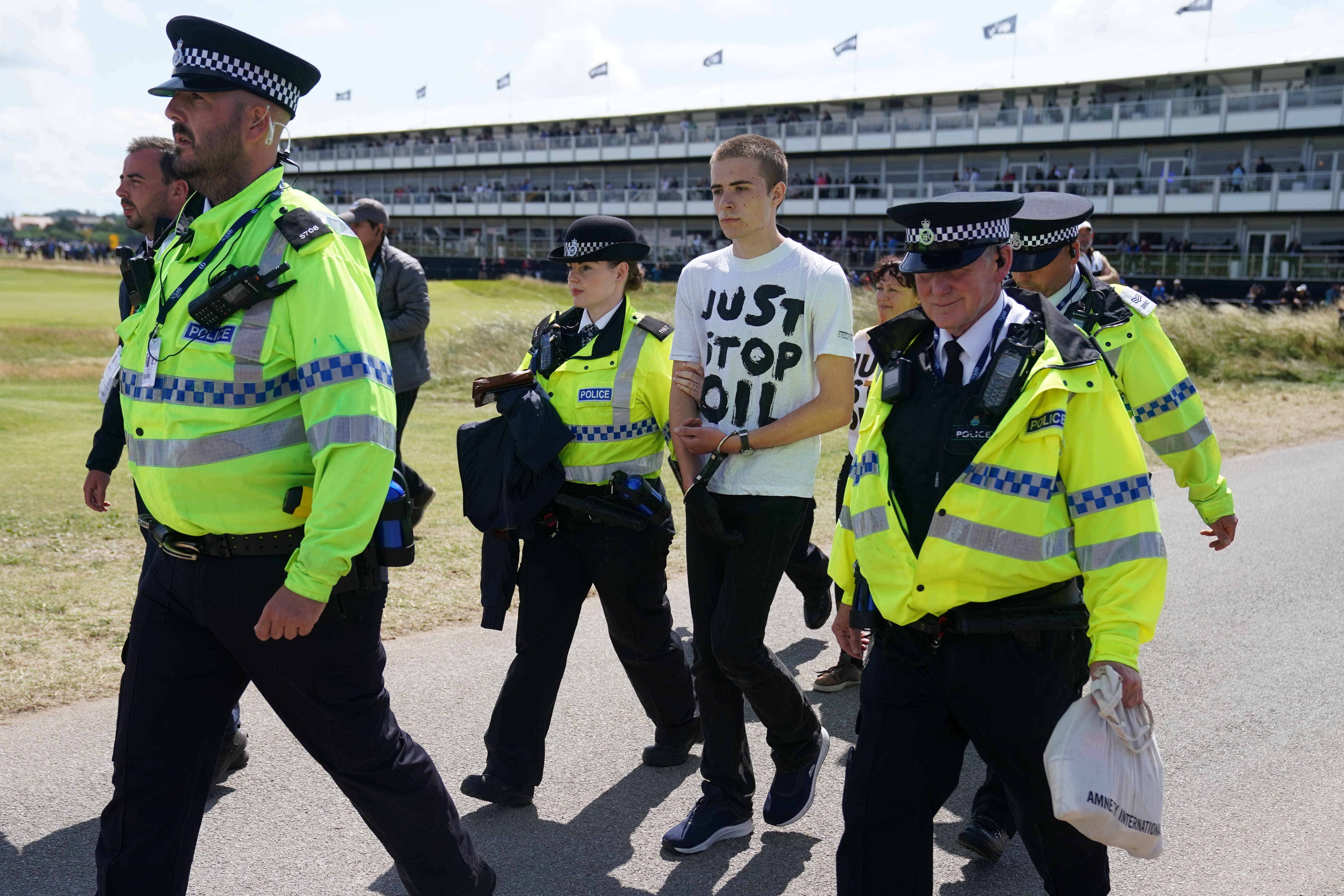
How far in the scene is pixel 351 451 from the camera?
2734 mm

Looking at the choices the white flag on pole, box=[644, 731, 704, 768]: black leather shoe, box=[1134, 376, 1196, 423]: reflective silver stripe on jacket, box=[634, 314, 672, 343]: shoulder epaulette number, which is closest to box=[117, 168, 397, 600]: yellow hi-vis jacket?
box=[634, 314, 672, 343]: shoulder epaulette number

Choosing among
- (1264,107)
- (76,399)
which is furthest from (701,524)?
(1264,107)

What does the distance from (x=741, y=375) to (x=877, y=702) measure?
143 cm

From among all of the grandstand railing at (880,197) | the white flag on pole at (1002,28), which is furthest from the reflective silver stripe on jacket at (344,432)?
the white flag on pole at (1002,28)

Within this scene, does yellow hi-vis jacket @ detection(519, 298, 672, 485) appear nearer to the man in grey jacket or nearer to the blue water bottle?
the blue water bottle

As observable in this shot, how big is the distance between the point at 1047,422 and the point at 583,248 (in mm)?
2168

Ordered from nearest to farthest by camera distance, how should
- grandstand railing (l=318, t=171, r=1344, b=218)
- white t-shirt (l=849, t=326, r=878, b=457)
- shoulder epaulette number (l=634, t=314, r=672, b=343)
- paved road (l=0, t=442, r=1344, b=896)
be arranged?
paved road (l=0, t=442, r=1344, b=896), shoulder epaulette number (l=634, t=314, r=672, b=343), white t-shirt (l=849, t=326, r=878, b=457), grandstand railing (l=318, t=171, r=1344, b=218)

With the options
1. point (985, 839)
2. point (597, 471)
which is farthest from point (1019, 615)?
point (597, 471)

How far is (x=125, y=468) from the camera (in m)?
10.7

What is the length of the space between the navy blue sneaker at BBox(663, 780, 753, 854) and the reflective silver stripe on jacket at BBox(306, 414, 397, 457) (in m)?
1.86

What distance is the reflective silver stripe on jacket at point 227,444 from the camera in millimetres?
2803

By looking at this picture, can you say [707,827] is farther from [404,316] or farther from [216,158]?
[404,316]

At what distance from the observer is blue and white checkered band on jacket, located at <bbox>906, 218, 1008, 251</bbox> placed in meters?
2.93

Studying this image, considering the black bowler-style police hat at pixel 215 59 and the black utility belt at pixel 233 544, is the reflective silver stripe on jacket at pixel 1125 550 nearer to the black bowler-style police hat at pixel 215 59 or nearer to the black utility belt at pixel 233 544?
the black utility belt at pixel 233 544
